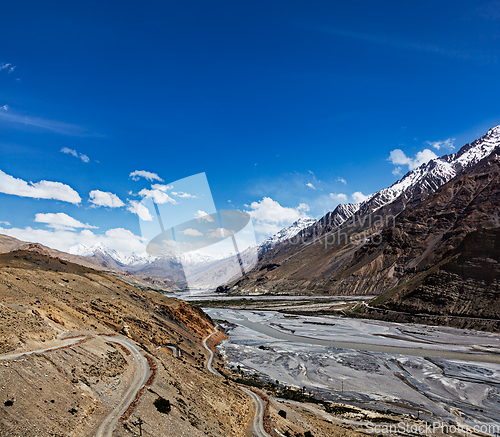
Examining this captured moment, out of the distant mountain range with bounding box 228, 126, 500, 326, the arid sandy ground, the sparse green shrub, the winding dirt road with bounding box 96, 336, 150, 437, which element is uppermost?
the distant mountain range with bounding box 228, 126, 500, 326

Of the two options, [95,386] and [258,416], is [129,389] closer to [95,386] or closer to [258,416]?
[95,386]

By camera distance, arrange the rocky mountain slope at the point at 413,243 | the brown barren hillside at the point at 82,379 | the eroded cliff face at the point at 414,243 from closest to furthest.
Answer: the brown barren hillside at the point at 82,379 < the eroded cliff face at the point at 414,243 < the rocky mountain slope at the point at 413,243

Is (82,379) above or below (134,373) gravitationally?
above

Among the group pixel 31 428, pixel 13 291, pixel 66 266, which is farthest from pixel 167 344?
pixel 66 266

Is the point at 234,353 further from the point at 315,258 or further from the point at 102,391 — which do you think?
the point at 315,258

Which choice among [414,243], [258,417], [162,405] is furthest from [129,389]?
[414,243]

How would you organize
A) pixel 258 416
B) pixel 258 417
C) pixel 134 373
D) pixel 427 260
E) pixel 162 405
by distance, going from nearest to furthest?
pixel 162 405 → pixel 134 373 → pixel 258 417 → pixel 258 416 → pixel 427 260

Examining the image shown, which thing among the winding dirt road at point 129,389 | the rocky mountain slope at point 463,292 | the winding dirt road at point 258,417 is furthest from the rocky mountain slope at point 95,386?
the rocky mountain slope at point 463,292

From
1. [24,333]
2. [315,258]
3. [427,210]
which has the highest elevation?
[427,210]

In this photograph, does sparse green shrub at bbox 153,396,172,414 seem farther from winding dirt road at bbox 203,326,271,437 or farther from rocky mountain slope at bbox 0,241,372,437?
winding dirt road at bbox 203,326,271,437

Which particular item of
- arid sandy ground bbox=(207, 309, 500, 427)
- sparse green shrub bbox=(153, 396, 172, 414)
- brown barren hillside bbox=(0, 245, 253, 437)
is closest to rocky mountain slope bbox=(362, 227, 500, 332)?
arid sandy ground bbox=(207, 309, 500, 427)

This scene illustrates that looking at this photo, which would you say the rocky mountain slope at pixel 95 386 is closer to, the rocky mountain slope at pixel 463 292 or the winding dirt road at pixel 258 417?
the winding dirt road at pixel 258 417
